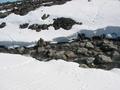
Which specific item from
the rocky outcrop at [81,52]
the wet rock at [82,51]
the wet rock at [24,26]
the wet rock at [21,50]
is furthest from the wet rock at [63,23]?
the wet rock at [82,51]

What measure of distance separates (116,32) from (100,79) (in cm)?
1268

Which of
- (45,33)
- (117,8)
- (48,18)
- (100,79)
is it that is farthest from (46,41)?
(100,79)

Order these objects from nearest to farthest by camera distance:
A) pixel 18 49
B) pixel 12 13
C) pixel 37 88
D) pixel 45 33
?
pixel 37 88
pixel 18 49
pixel 45 33
pixel 12 13

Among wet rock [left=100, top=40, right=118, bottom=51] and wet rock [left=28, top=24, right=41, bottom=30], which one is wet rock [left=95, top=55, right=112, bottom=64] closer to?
wet rock [left=100, top=40, right=118, bottom=51]

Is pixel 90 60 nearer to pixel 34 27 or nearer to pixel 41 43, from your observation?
pixel 41 43

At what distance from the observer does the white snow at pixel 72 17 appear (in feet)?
107

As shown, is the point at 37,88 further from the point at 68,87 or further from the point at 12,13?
the point at 12,13

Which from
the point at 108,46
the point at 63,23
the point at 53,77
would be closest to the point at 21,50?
the point at 63,23

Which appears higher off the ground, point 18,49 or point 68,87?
point 68,87

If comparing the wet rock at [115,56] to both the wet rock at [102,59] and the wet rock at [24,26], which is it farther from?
the wet rock at [24,26]

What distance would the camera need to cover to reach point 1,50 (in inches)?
1203

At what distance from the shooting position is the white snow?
107ft

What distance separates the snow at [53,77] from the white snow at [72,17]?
36.1 ft

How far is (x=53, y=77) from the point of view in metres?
19.0
